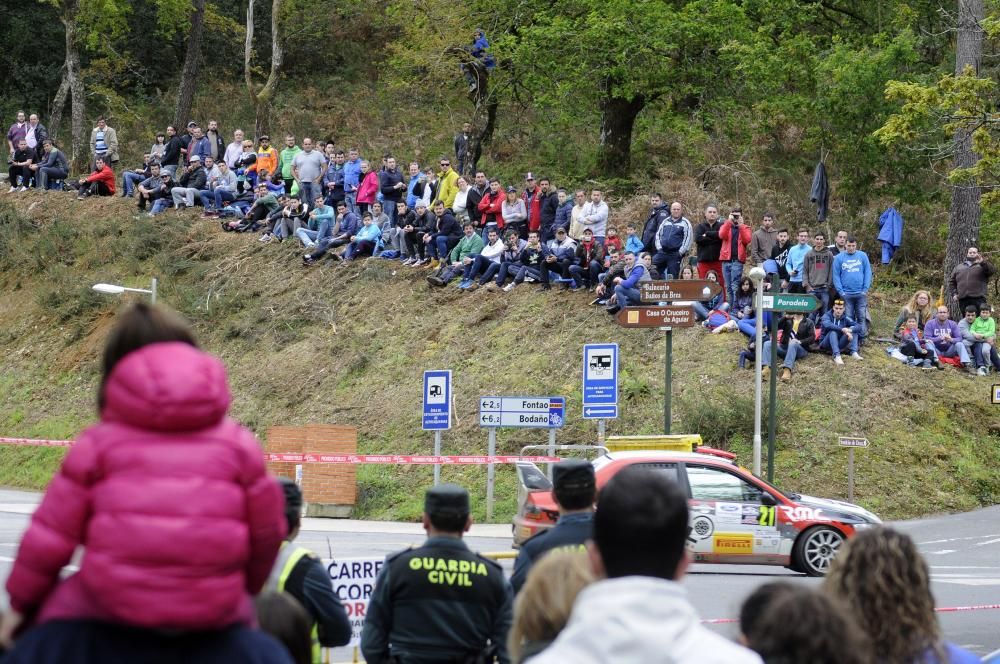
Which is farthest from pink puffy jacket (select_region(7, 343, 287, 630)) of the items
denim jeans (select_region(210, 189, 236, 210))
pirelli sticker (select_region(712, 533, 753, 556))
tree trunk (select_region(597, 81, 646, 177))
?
denim jeans (select_region(210, 189, 236, 210))

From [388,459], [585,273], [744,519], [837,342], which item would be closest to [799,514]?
[744,519]

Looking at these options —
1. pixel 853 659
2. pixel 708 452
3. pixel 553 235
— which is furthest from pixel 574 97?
pixel 853 659

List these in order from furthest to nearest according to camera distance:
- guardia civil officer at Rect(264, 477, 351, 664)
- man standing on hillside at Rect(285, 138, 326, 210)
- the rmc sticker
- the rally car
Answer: man standing on hillside at Rect(285, 138, 326, 210) < the rmc sticker < the rally car < guardia civil officer at Rect(264, 477, 351, 664)

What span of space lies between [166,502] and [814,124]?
3300 cm

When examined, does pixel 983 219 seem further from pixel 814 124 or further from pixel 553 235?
pixel 553 235

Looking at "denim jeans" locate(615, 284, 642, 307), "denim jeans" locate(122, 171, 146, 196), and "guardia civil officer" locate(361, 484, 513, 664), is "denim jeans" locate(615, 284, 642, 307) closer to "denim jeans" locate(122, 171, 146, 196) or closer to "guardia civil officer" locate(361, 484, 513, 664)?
"denim jeans" locate(122, 171, 146, 196)

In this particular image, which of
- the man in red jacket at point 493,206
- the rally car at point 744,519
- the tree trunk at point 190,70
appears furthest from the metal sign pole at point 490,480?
the tree trunk at point 190,70

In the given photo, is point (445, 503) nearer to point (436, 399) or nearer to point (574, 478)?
point (574, 478)

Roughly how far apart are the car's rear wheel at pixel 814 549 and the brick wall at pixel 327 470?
1087 cm

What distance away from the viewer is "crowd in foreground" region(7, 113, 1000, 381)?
25.4 meters

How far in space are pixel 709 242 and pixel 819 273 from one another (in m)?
2.56

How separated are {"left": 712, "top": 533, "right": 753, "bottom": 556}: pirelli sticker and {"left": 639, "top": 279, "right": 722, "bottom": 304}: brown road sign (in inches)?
210

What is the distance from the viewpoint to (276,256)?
36.1m

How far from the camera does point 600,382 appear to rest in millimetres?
22359
